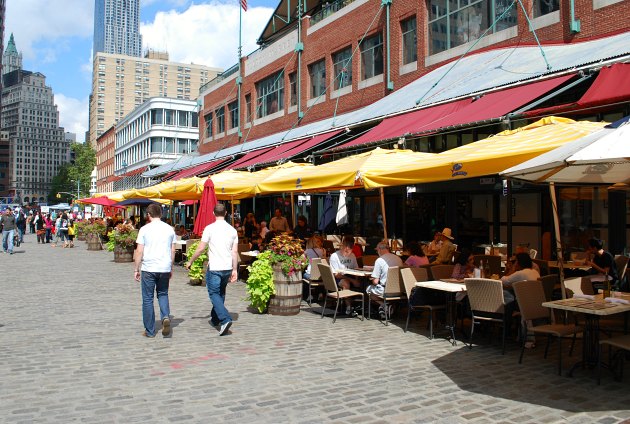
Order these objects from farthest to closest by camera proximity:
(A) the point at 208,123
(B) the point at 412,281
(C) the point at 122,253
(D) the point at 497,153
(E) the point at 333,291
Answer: (A) the point at 208,123
(C) the point at 122,253
(E) the point at 333,291
(B) the point at 412,281
(D) the point at 497,153

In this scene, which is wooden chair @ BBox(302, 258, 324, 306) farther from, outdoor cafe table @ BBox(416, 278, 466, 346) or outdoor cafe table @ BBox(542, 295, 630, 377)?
outdoor cafe table @ BBox(542, 295, 630, 377)

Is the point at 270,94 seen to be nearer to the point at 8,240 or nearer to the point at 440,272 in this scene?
the point at 8,240

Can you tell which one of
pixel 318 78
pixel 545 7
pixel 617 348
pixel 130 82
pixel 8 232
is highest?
pixel 130 82

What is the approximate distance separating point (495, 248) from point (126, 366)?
32.5 feet

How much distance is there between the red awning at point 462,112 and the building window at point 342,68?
754 cm

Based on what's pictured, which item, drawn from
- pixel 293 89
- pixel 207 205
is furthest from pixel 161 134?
pixel 207 205

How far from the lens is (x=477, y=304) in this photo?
733cm

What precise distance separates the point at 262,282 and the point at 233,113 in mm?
26998

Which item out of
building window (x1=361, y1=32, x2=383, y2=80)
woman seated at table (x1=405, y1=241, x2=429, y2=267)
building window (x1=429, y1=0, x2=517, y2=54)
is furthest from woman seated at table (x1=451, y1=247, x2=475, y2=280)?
building window (x1=361, y1=32, x2=383, y2=80)

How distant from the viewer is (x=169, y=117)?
7369cm

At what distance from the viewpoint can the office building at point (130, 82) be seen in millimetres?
163625

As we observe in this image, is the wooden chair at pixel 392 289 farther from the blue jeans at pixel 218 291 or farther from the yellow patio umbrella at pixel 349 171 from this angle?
the blue jeans at pixel 218 291

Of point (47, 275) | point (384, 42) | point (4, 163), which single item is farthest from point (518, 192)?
point (4, 163)

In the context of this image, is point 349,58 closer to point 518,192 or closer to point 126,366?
point 518,192
